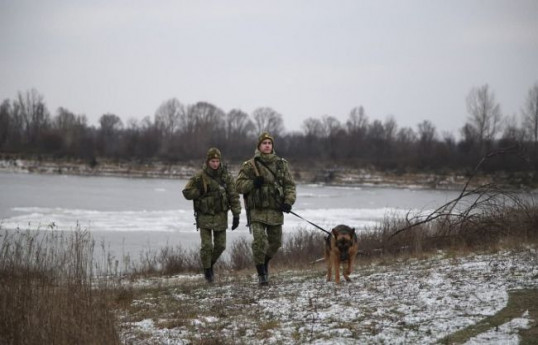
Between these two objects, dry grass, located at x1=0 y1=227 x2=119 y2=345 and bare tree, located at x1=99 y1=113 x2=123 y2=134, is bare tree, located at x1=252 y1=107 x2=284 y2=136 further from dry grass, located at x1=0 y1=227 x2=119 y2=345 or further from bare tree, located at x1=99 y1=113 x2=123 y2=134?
dry grass, located at x1=0 y1=227 x2=119 y2=345

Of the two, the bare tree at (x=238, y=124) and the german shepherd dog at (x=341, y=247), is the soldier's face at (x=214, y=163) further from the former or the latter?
the bare tree at (x=238, y=124)


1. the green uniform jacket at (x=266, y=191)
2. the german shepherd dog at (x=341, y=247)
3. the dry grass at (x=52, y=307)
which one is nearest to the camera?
the dry grass at (x=52, y=307)

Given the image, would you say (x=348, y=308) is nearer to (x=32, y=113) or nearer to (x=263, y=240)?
(x=263, y=240)

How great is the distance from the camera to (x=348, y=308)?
18.1 ft

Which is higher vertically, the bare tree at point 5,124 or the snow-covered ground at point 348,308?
the bare tree at point 5,124

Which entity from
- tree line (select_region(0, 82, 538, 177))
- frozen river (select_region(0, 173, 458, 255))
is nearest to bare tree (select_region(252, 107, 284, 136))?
tree line (select_region(0, 82, 538, 177))

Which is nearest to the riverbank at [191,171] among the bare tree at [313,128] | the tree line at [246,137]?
the tree line at [246,137]

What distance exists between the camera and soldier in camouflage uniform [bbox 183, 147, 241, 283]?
7.72 metres

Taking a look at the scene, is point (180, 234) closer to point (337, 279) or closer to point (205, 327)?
point (337, 279)

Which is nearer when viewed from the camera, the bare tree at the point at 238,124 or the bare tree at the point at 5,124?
the bare tree at the point at 5,124

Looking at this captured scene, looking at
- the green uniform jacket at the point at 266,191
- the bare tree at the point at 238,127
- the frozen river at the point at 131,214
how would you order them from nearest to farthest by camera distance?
the green uniform jacket at the point at 266,191 < the frozen river at the point at 131,214 < the bare tree at the point at 238,127

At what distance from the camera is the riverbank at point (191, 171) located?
4959cm

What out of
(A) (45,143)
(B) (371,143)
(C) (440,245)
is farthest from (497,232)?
(B) (371,143)

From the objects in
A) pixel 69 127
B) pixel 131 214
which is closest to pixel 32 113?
pixel 69 127
